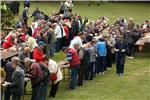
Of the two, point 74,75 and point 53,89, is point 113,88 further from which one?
point 53,89

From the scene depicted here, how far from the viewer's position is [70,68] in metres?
19.2

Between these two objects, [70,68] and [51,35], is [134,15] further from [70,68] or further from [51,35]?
[70,68]

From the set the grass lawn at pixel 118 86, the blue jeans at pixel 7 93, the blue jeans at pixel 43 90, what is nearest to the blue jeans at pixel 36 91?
the blue jeans at pixel 43 90

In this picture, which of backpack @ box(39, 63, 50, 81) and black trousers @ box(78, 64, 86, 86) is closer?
backpack @ box(39, 63, 50, 81)

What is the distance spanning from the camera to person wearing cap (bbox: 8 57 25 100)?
583 inches

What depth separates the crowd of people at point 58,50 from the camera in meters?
15.7

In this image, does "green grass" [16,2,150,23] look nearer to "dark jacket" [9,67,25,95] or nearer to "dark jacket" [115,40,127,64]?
"dark jacket" [115,40,127,64]

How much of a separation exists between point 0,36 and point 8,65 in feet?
20.1

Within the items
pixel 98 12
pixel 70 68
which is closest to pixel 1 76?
pixel 70 68

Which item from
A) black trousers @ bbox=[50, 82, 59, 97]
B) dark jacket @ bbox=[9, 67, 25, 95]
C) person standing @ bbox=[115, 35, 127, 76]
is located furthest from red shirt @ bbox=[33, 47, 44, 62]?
person standing @ bbox=[115, 35, 127, 76]

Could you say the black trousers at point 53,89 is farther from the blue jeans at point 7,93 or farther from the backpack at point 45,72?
the blue jeans at point 7,93

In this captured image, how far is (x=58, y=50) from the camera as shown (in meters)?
26.7

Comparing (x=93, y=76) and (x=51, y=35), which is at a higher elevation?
(x=51, y=35)

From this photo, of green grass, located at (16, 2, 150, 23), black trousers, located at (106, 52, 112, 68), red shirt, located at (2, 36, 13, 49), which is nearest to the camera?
red shirt, located at (2, 36, 13, 49)
